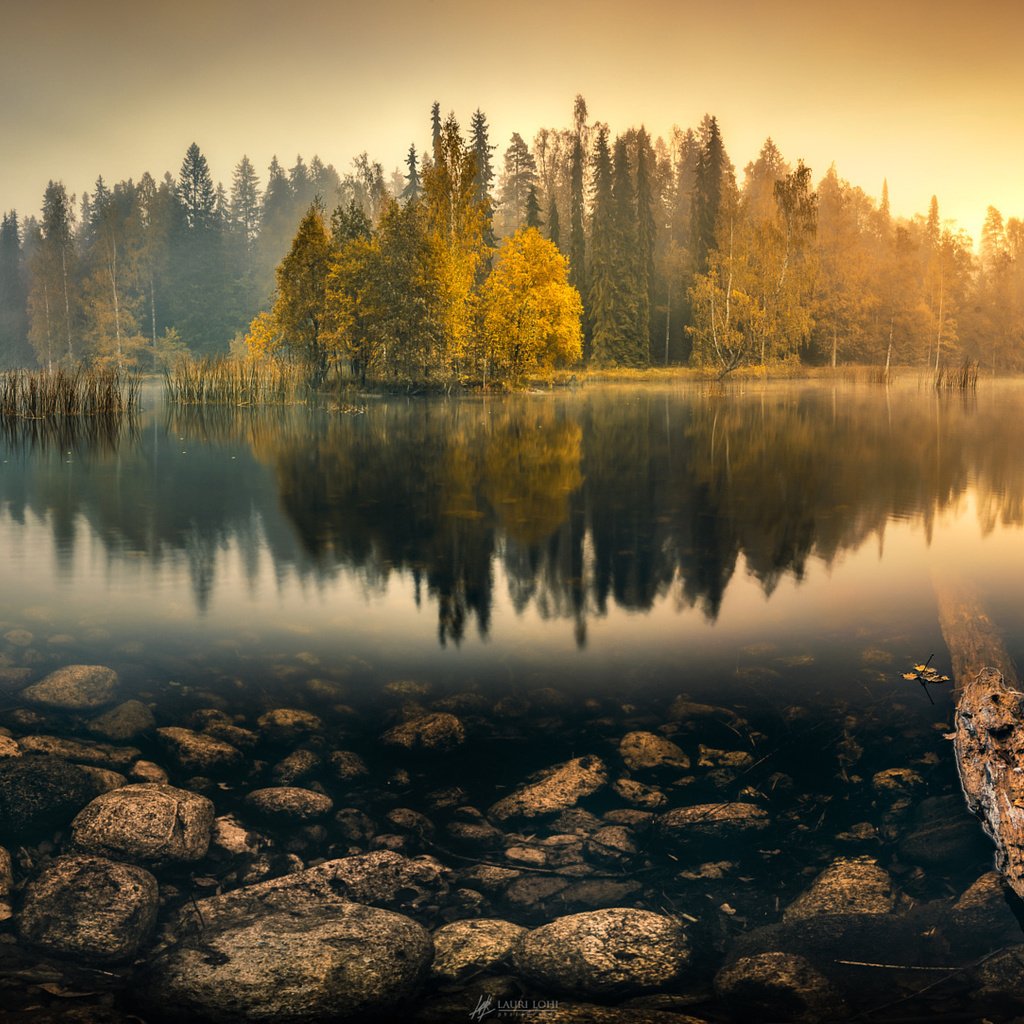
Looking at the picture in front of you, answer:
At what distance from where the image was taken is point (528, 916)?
5344mm

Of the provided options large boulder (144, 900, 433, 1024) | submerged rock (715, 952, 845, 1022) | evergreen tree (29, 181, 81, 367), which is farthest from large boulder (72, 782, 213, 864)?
evergreen tree (29, 181, 81, 367)

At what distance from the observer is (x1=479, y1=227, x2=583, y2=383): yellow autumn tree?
5722cm

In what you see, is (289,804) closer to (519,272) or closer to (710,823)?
(710,823)

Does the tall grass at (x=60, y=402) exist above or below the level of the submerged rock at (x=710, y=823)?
above

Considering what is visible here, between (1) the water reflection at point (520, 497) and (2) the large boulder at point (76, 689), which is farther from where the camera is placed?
(1) the water reflection at point (520, 497)

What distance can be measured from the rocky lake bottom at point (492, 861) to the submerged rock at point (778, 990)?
0.01 metres

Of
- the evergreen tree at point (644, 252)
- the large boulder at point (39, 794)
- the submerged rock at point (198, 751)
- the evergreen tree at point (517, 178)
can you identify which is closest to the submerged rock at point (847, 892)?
the submerged rock at point (198, 751)

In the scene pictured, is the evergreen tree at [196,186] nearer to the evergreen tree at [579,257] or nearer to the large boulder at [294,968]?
the evergreen tree at [579,257]

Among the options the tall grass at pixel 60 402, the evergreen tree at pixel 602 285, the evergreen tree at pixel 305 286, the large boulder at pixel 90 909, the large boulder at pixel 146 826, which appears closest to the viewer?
the large boulder at pixel 90 909

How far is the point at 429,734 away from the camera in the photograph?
7.47 meters

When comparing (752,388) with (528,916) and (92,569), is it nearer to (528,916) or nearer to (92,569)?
(92,569)

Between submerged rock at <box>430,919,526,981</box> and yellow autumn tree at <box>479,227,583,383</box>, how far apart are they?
53.2 metres

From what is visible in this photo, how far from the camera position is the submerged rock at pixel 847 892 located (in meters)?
5.32

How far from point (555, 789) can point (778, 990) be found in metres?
2.25
